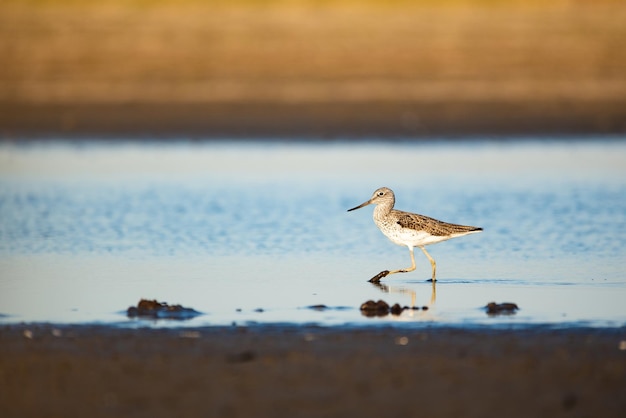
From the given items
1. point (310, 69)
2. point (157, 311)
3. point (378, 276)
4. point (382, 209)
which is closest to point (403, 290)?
point (378, 276)

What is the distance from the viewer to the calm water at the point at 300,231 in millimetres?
8633

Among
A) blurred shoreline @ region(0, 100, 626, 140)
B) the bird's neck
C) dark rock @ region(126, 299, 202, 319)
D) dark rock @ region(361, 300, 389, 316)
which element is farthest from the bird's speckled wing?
blurred shoreline @ region(0, 100, 626, 140)

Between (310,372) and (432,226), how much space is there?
3995 mm

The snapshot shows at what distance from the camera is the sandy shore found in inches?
226

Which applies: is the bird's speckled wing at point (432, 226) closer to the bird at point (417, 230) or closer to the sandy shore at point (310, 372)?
the bird at point (417, 230)

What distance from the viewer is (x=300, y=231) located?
12.5 m

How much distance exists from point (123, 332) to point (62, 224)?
238 inches

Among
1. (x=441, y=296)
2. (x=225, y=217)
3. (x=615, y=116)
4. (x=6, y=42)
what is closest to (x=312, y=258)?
(x=441, y=296)

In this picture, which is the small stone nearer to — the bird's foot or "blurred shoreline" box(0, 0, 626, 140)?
the bird's foot

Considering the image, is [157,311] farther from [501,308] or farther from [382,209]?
[382,209]

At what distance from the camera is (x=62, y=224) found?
1320 cm

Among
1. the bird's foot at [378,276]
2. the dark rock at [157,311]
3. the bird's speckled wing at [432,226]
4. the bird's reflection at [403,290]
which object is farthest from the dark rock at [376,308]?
the bird's speckled wing at [432,226]

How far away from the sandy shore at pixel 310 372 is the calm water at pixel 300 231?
570mm

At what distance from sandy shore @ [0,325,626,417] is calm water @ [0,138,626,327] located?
22.4 inches
